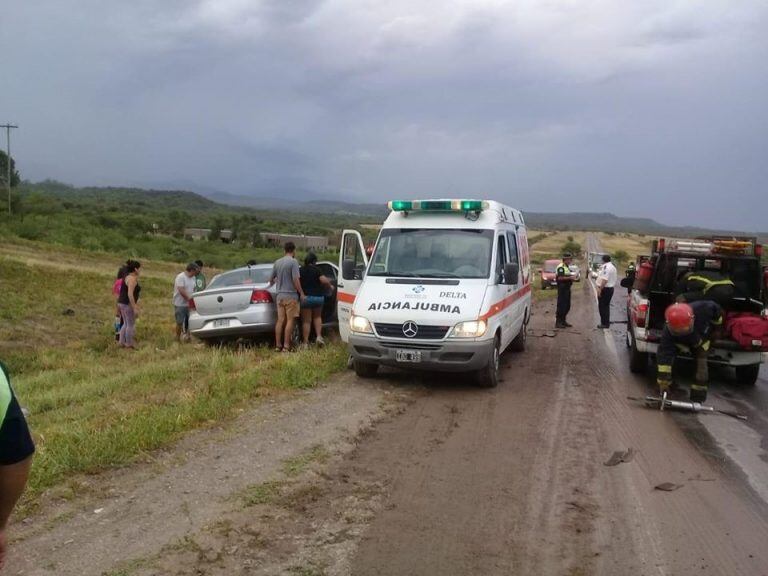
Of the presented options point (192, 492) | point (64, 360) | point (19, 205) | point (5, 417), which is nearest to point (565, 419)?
point (192, 492)

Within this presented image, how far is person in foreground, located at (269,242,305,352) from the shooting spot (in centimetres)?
1134

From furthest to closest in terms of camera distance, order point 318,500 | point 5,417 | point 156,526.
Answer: point 318,500 < point 156,526 < point 5,417

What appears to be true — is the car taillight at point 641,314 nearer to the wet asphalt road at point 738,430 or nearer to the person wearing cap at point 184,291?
the wet asphalt road at point 738,430

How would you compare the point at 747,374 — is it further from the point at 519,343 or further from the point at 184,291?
the point at 184,291

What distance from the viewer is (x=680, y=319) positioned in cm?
843

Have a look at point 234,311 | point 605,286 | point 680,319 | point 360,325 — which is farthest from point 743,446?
point 605,286

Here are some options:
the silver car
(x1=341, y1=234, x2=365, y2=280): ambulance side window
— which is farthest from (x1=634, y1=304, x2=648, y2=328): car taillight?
the silver car

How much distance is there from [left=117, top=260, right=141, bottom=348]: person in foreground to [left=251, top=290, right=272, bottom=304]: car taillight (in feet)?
8.85

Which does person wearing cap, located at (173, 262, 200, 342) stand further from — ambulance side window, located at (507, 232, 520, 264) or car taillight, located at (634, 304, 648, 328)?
car taillight, located at (634, 304, 648, 328)

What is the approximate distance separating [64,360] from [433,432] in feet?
29.7

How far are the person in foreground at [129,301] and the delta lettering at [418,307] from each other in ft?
20.5

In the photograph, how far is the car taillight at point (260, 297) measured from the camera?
39.3 ft

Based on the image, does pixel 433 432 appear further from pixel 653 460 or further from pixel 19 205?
pixel 19 205

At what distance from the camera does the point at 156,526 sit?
4.58 meters
